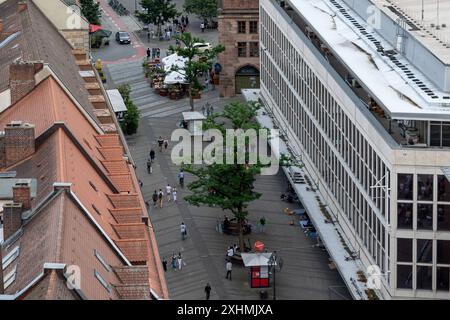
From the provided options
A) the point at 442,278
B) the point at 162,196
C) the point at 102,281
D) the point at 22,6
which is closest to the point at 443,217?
the point at 442,278

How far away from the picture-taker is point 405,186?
8025 cm

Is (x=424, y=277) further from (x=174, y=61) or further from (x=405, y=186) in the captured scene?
(x=174, y=61)

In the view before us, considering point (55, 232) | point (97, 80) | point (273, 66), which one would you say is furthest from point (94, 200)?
point (273, 66)

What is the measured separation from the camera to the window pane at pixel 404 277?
269ft

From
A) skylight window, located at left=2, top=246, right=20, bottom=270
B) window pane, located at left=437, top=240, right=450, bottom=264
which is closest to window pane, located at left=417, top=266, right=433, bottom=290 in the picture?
window pane, located at left=437, top=240, right=450, bottom=264

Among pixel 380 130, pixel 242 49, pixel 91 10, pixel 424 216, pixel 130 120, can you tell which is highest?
pixel 380 130

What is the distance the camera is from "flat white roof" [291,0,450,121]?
79500 mm

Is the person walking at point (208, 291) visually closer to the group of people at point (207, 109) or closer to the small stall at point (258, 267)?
the small stall at point (258, 267)

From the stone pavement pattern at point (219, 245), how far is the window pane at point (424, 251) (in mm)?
8274

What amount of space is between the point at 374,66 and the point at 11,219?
33.5m

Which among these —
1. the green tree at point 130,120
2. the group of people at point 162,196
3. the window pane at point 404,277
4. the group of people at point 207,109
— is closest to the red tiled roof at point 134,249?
the window pane at point 404,277

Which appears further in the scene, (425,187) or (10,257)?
(425,187)

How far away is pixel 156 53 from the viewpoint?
16475 centimetres

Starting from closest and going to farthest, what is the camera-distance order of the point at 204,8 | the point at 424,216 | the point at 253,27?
the point at 424,216, the point at 253,27, the point at 204,8
